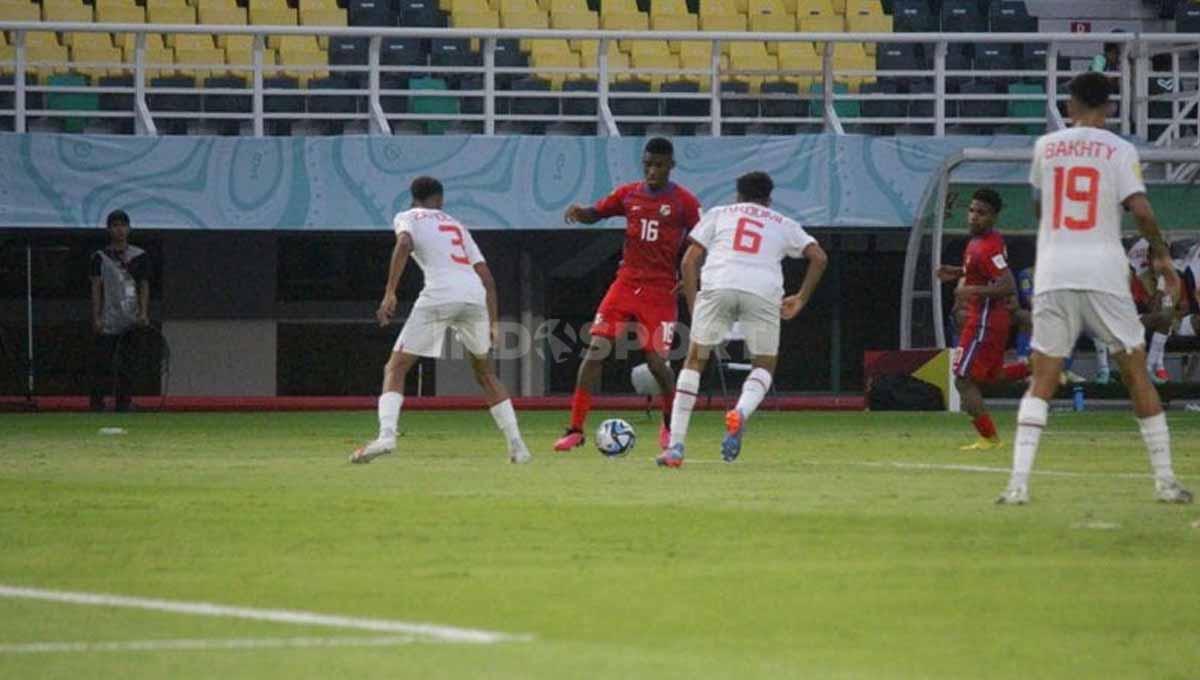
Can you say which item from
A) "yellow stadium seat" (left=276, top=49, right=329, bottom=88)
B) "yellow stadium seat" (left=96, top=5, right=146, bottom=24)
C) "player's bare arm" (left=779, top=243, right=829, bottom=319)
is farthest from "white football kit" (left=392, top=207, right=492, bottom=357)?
"yellow stadium seat" (left=96, top=5, right=146, bottom=24)

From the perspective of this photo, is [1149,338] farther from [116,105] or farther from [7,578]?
[7,578]

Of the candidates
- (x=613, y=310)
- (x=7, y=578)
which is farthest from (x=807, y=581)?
(x=613, y=310)

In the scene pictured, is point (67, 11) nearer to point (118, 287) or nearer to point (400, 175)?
point (400, 175)

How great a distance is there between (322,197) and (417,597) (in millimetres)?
20604

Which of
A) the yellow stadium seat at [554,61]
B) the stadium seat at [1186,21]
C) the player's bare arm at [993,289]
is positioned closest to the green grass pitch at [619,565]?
the player's bare arm at [993,289]

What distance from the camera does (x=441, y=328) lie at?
17188 millimetres

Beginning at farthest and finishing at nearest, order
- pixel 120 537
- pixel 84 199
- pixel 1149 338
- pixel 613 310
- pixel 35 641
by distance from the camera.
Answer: pixel 1149 338 < pixel 84 199 < pixel 613 310 < pixel 120 537 < pixel 35 641

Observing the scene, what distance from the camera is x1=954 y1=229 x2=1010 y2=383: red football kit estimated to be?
1972 cm

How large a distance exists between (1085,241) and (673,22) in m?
21.6

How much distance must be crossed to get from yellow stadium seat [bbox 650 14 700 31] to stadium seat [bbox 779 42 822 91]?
1.24 m

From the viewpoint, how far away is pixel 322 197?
29094 millimetres

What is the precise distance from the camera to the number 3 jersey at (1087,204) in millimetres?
12391

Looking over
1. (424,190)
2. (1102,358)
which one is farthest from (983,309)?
(1102,358)

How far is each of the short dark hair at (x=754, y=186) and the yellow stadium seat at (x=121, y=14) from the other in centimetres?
1676
